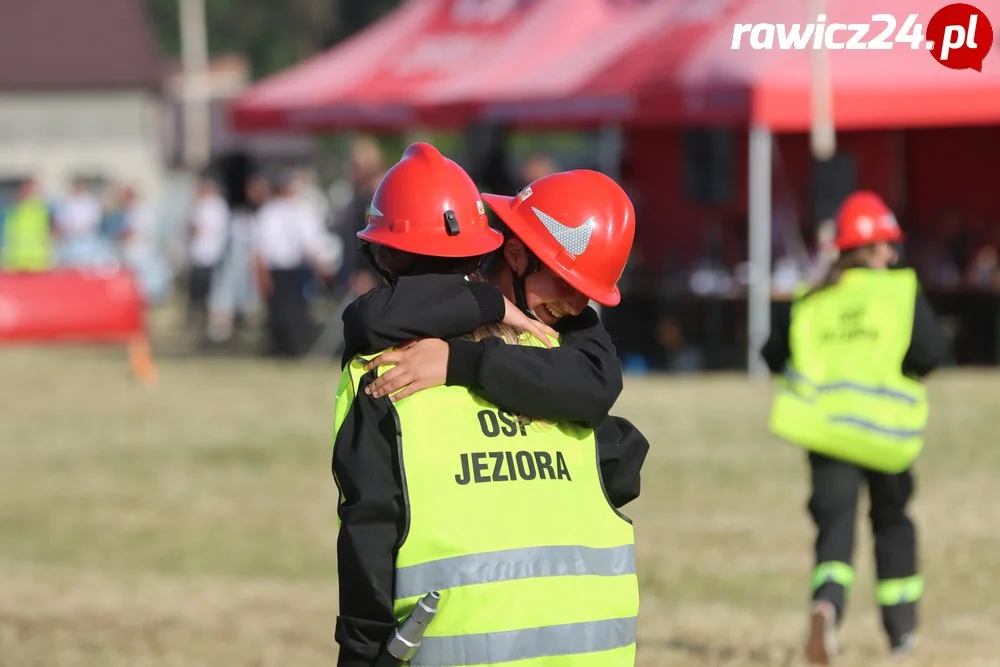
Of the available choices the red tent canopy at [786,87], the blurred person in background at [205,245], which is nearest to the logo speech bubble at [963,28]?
the red tent canopy at [786,87]

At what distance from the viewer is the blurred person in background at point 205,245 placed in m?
23.8

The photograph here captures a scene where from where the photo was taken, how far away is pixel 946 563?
9320 millimetres

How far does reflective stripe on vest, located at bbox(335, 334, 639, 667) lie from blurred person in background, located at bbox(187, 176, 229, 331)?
20368 millimetres

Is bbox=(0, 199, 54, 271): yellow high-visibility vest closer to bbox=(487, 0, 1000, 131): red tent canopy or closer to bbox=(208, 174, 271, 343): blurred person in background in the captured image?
bbox=(208, 174, 271, 343): blurred person in background

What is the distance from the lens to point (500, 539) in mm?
3365

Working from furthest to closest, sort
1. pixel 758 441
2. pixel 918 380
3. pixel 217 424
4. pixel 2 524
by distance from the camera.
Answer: pixel 217 424 → pixel 758 441 → pixel 2 524 → pixel 918 380

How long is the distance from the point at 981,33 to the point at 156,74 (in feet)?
169

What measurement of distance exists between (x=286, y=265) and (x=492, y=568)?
659 inches

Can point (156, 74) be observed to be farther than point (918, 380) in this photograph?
Yes

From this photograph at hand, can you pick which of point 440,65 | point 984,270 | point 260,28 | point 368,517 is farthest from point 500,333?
point 260,28

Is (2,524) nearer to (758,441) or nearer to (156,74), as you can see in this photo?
(758,441)

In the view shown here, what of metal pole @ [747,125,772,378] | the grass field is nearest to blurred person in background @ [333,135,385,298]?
the grass field

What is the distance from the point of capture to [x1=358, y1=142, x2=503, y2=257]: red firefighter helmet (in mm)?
3549

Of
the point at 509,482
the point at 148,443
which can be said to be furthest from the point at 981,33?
the point at 148,443
